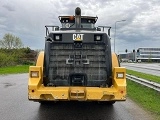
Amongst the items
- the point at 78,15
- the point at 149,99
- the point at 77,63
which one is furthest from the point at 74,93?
the point at 149,99

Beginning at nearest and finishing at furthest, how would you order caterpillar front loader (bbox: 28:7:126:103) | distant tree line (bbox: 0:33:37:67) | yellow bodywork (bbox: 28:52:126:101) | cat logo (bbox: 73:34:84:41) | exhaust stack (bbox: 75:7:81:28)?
yellow bodywork (bbox: 28:52:126:101) → caterpillar front loader (bbox: 28:7:126:103) → cat logo (bbox: 73:34:84:41) → exhaust stack (bbox: 75:7:81:28) → distant tree line (bbox: 0:33:37:67)

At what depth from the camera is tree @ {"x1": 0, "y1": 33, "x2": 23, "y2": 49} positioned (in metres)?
57.0

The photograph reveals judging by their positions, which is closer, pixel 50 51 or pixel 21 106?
pixel 50 51

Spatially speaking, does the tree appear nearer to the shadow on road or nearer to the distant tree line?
the distant tree line

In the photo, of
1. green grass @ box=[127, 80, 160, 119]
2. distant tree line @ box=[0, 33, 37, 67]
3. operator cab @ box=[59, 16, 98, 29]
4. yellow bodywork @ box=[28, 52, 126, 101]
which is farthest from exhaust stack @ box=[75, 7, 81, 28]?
distant tree line @ box=[0, 33, 37, 67]

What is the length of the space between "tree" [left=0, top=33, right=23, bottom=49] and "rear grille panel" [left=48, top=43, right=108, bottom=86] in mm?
51140

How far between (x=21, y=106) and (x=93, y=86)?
271cm

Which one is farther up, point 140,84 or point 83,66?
point 83,66

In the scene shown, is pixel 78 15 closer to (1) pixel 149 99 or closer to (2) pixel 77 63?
(2) pixel 77 63

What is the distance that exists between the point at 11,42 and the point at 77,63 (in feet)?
174

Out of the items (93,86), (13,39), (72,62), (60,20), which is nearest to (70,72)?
(72,62)

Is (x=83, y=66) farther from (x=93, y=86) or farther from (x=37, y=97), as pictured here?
(x=37, y=97)

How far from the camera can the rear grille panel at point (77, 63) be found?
7.41m

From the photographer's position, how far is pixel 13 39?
5844 centimetres
